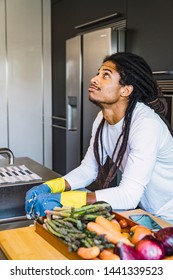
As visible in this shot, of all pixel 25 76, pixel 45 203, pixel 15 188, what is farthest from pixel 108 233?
pixel 25 76

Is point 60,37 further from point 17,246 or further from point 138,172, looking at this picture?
point 17,246

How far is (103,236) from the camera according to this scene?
81 centimetres

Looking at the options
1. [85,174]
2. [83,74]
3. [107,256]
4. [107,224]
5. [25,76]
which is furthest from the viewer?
[25,76]

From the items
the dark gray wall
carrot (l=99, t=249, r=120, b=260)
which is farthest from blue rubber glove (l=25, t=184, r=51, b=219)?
the dark gray wall

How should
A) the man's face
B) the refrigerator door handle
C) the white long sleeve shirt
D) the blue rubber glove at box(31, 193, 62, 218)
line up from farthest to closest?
1. the refrigerator door handle
2. the man's face
3. the white long sleeve shirt
4. the blue rubber glove at box(31, 193, 62, 218)

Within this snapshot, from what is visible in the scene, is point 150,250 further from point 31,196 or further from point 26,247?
point 31,196

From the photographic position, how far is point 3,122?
3.92 metres

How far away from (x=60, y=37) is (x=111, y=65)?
2.58 m

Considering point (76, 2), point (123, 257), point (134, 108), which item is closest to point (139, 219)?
point (123, 257)

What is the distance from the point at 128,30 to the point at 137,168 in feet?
5.72

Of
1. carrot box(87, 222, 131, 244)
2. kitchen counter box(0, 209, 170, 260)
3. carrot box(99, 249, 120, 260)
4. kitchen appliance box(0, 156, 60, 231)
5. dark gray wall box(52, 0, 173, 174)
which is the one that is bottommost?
kitchen appliance box(0, 156, 60, 231)

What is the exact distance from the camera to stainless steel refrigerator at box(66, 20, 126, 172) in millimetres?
2717

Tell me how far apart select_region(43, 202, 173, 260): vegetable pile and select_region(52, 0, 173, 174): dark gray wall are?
5.30ft

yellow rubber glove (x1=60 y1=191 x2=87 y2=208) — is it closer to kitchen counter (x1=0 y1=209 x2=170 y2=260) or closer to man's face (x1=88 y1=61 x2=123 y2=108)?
kitchen counter (x1=0 y1=209 x2=170 y2=260)
